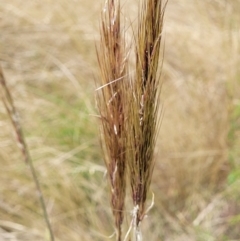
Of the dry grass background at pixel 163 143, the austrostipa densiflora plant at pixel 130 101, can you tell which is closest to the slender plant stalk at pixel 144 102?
the austrostipa densiflora plant at pixel 130 101

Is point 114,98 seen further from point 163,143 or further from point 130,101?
point 163,143

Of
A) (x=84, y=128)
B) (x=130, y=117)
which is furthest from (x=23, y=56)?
(x=130, y=117)

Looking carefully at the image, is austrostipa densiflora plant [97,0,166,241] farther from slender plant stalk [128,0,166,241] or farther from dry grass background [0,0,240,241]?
dry grass background [0,0,240,241]

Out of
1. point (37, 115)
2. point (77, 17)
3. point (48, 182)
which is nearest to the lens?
point (48, 182)

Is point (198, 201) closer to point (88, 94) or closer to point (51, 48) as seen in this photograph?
point (88, 94)

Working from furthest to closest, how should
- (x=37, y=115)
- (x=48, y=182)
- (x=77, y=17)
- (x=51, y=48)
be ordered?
(x=51, y=48)
(x=77, y=17)
(x=37, y=115)
(x=48, y=182)

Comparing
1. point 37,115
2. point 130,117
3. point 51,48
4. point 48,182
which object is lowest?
point 48,182

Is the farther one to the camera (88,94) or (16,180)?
(88,94)

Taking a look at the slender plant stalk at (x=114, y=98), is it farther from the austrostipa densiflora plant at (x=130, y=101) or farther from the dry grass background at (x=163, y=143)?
the dry grass background at (x=163, y=143)
